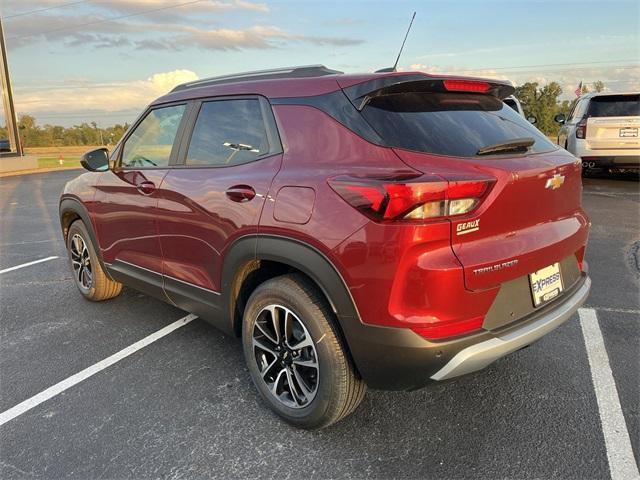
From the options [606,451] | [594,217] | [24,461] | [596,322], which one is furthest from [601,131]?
[24,461]

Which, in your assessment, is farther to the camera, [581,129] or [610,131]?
[581,129]

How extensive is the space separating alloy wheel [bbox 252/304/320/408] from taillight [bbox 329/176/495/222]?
28.2 inches

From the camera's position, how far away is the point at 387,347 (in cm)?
215

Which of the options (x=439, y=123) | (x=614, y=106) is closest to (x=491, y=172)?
(x=439, y=123)

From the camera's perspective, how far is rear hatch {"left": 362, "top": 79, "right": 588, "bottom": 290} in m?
2.14

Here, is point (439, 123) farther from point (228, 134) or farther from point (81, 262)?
point (81, 262)

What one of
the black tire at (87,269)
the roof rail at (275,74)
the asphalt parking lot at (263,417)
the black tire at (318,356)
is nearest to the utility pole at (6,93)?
the black tire at (87,269)

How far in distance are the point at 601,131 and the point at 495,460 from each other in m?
9.07

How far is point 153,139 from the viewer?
11.6 ft

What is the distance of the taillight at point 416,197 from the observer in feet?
6.66

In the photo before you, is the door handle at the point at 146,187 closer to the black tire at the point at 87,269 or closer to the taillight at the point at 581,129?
the black tire at the point at 87,269

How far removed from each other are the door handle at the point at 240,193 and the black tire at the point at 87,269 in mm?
2052

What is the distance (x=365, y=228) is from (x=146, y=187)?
1.90 meters

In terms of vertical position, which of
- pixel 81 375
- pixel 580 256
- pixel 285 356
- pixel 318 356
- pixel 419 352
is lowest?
pixel 81 375
